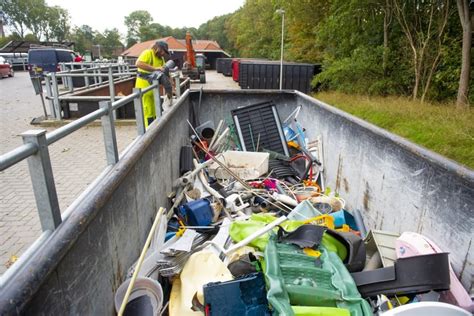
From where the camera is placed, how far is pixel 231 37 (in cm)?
5991

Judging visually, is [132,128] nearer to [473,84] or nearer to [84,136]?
[84,136]

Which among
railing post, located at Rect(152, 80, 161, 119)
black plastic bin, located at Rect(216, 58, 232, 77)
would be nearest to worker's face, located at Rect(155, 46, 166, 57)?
railing post, located at Rect(152, 80, 161, 119)

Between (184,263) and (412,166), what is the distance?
83.1 inches

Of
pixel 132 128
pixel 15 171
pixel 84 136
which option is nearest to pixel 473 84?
pixel 132 128

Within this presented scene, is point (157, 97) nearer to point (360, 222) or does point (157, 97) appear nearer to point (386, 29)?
point (360, 222)

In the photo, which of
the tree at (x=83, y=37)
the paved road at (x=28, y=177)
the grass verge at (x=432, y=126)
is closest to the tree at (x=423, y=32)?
the grass verge at (x=432, y=126)

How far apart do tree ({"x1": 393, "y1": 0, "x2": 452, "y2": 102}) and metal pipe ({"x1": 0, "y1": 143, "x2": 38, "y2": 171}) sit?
1036 centimetres

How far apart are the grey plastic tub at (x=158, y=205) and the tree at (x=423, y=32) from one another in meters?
6.97

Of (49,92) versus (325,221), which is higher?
(49,92)

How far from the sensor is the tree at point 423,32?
9.48m

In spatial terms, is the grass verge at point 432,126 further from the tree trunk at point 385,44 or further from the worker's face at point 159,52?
the worker's face at point 159,52

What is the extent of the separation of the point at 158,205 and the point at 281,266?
165 cm

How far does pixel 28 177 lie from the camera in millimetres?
4699

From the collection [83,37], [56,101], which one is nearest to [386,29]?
[56,101]
